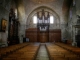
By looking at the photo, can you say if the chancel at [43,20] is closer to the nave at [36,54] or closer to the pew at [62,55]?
the nave at [36,54]

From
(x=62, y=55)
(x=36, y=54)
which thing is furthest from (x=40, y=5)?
(x=62, y=55)

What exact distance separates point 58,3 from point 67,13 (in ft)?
8.86

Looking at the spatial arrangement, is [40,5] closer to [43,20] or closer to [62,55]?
[43,20]

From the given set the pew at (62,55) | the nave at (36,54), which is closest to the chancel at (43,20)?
the nave at (36,54)

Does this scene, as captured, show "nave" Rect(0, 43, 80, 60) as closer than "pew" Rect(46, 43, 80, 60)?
No

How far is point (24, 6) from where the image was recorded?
21781mm

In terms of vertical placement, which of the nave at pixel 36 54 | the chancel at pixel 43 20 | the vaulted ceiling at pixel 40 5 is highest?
the vaulted ceiling at pixel 40 5

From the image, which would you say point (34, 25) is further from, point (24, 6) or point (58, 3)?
point (58, 3)

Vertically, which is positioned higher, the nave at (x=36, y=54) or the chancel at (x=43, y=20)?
the chancel at (x=43, y=20)

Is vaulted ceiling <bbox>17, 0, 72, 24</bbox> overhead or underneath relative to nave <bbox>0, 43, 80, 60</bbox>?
overhead

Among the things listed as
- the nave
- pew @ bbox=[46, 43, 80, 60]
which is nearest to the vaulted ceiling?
the nave

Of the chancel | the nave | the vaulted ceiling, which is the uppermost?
the vaulted ceiling

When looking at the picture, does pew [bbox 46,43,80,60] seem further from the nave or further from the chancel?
the chancel

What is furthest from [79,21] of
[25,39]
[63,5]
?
[25,39]
